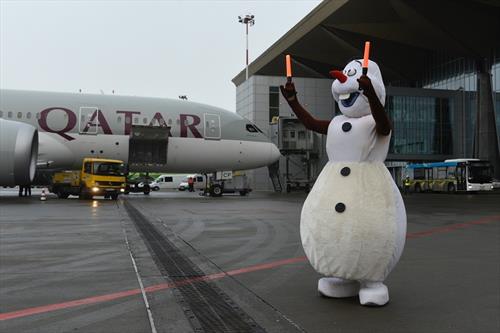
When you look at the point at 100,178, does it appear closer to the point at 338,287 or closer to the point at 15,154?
the point at 15,154

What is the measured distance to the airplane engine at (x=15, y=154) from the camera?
20.4m

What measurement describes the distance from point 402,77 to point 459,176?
93.4 ft

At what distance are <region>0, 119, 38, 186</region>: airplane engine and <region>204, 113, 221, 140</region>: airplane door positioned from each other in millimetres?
9327

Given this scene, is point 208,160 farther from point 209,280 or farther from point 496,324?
point 496,324

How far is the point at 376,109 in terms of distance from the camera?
4.36 meters

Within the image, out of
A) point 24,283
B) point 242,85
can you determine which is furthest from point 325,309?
point 242,85

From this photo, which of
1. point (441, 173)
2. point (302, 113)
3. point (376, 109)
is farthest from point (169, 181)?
point (376, 109)

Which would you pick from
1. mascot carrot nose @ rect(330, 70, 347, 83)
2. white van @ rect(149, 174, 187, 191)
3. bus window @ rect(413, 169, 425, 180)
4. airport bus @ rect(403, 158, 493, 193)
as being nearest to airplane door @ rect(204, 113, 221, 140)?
airport bus @ rect(403, 158, 493, 193)

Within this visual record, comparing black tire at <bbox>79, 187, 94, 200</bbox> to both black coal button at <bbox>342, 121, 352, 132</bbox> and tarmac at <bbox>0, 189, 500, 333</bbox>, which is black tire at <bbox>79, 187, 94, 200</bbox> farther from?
black coal button at <bbox>342, 121, 352, 132</bbox>

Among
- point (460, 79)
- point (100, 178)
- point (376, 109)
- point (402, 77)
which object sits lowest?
point (100, 178)

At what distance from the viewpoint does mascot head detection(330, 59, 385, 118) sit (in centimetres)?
469

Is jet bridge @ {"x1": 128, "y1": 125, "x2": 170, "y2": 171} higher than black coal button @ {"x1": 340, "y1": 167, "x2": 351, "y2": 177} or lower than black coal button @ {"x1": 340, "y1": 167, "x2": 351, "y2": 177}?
higher

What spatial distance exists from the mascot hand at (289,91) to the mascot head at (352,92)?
40 centimetres

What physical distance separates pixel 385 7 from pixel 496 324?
40.0 m
